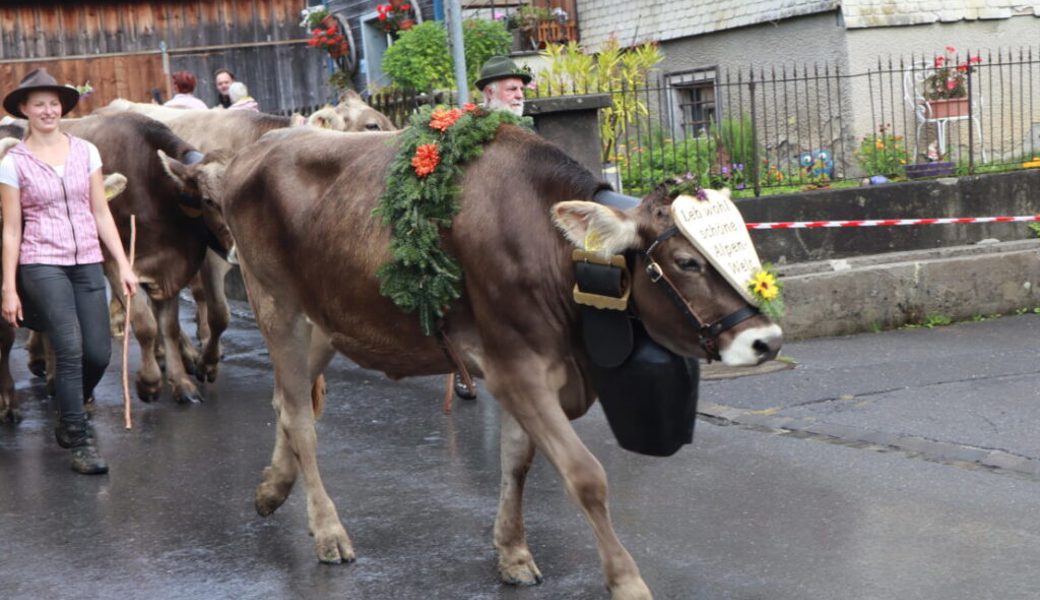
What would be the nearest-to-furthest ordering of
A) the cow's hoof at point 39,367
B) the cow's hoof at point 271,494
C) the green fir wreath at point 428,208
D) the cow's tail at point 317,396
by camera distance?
the green fir wreath at point 428,208 → the cow's hoof at point 271,494 → the cow's tail at point 317,396 → the cow's hoof at point 39,367

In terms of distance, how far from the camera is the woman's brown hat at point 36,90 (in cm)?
765

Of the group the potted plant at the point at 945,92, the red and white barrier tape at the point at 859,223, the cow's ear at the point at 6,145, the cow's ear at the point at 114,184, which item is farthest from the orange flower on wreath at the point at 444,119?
the potted plant at the point at 945,92

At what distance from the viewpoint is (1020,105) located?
1603 centimetres

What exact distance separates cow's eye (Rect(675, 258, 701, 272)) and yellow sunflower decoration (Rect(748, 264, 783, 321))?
0.60 ft

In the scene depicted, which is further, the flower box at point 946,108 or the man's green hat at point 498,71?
the flower box at point 946,108

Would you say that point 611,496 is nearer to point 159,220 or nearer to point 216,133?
point 159,220

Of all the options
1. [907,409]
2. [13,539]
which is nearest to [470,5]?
[907,409]

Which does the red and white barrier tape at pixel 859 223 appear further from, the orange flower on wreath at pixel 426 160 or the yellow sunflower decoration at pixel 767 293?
the yellow sunflower decoration at pixel 767 293

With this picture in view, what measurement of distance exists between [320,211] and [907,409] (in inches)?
151

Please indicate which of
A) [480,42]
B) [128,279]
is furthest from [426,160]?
[480,42]

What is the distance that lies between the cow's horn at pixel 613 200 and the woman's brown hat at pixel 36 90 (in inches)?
139

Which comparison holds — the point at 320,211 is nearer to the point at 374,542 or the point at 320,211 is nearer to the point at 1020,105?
the point at 374,542

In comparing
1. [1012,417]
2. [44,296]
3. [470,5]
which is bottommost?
[1012,417]

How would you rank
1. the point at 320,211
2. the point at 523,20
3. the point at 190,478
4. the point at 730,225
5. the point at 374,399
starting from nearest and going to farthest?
the point at 730,225 < the point at 320,211 < the point at 190,478 < the point at 374,399 < the point at 523,20
